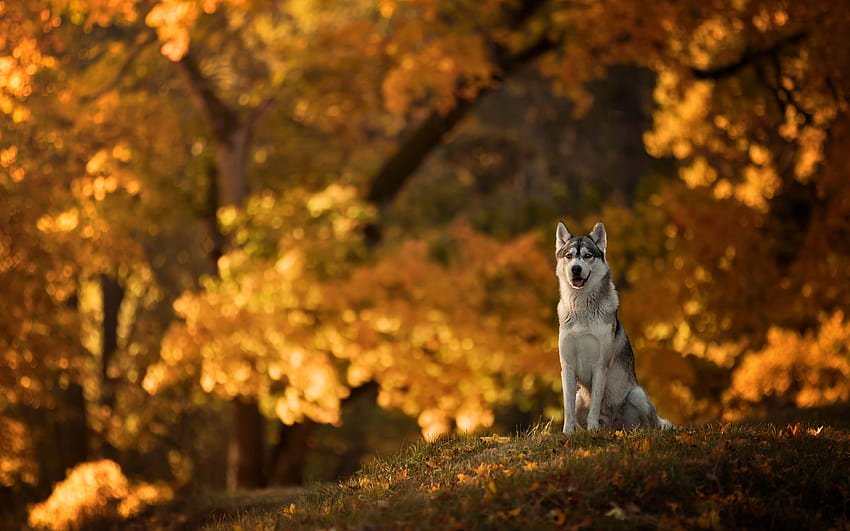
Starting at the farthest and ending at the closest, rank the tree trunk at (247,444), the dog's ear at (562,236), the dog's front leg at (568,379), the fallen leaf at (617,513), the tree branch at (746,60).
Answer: the tree trunk at (247,444), the tree branch at (746,60), the dog's ear at (562,236), the dog's front leg at (568,379), the fallen leaf at (617,513)

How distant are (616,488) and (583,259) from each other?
5.63ft

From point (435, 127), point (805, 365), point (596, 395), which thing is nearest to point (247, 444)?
point (435, 127)

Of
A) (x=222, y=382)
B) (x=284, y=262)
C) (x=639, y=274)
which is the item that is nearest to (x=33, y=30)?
(x=284, y=262)

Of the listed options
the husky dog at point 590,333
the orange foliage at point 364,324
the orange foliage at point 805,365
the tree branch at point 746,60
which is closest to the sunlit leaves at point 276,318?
the orange foliage at point 364,324

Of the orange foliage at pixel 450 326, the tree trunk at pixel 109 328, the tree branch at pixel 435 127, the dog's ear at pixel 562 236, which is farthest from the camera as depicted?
the tree trunk at pixel 109 328

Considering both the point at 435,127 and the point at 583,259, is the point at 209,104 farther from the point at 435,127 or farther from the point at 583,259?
the point at 583,259

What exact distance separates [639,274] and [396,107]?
16.8 feet

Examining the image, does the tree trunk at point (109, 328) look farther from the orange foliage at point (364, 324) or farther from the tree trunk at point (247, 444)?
the orange foliage at point (364, 324)

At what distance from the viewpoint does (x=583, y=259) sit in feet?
23.5

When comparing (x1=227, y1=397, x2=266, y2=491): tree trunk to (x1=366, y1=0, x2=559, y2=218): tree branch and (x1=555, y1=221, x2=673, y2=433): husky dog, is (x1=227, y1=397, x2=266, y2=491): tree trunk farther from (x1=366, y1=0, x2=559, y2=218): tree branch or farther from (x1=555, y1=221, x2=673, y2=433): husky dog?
(x1=555, y1=221, x2=673, y2=433): husky dog

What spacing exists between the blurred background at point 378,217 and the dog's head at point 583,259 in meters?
6.31

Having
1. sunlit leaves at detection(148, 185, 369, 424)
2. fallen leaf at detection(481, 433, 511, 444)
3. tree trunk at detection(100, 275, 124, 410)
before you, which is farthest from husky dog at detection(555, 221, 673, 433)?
tree trunk at detection(100, 275, 124, 410)

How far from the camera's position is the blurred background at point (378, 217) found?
13.4 m

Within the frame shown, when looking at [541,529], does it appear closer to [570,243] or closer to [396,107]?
[570,243]
